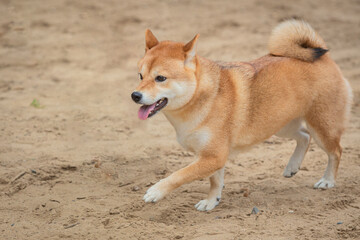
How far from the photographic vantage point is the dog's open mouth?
13.6ft

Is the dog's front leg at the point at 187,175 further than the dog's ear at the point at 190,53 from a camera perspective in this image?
No

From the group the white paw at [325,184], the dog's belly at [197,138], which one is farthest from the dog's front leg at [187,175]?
the white paw at [325,184]

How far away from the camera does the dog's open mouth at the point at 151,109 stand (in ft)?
13.6

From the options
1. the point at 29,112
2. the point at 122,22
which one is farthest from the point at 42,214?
the point at 122,22

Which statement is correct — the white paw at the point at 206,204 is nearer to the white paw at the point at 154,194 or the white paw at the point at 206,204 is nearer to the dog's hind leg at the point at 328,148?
the white paw at the point at 154,194

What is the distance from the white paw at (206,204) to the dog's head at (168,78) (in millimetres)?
1072

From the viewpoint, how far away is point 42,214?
4387 mm

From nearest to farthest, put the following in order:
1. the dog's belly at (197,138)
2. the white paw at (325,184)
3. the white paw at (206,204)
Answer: the dog's belly at (197,138) < the white paw at (206,204) < the white paw at (325,184)

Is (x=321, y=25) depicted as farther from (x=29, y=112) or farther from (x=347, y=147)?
(x=29, y=112)

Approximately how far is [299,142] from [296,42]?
3.83 ft

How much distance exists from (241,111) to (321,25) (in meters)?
6.10

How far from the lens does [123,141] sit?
19.8 ft

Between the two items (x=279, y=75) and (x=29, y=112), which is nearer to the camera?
(x=279, y=75)

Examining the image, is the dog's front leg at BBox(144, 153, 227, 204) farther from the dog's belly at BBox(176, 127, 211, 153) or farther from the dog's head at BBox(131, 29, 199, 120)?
the dog's head at BBox(131, 29, 199, 120)
